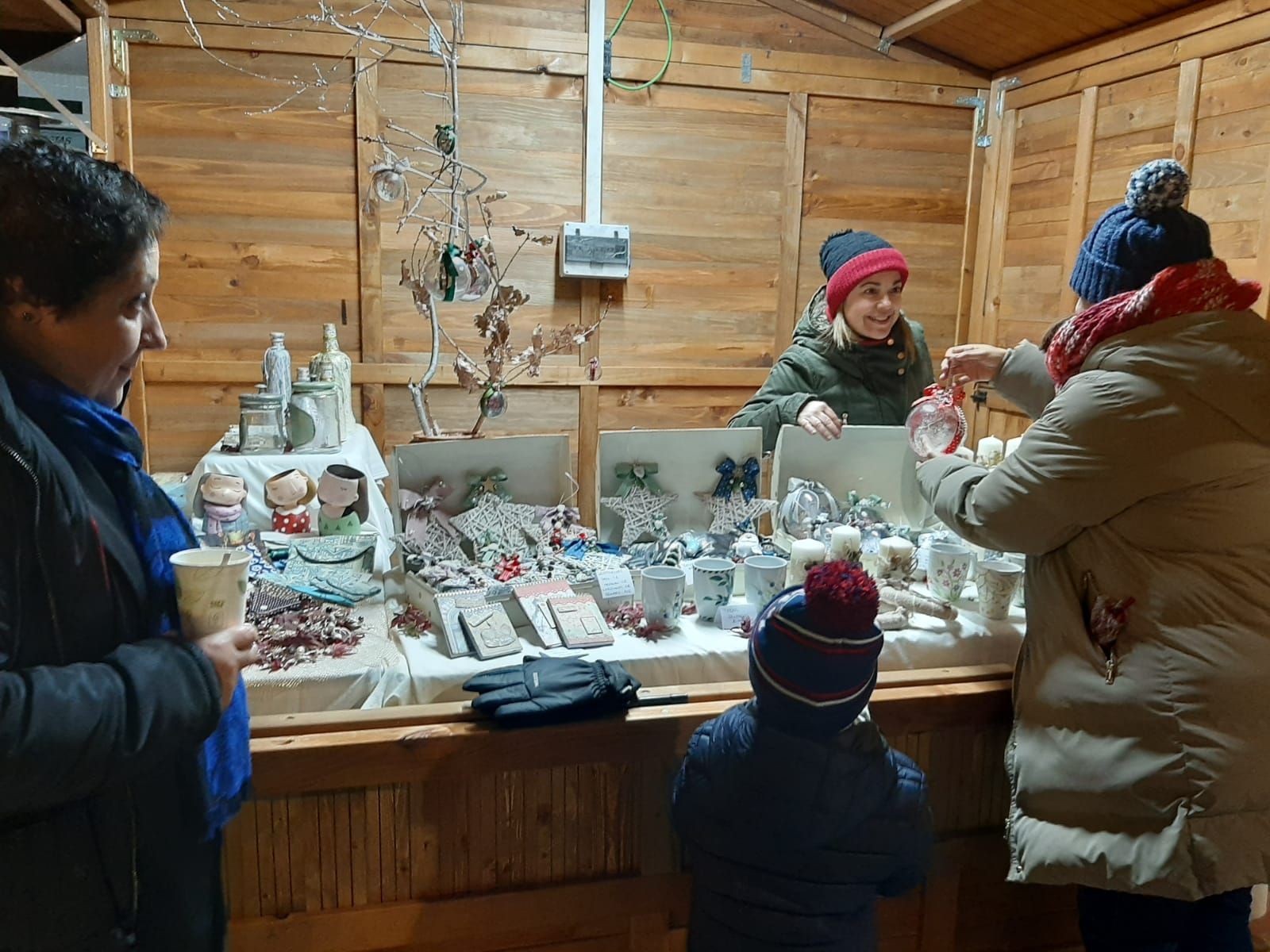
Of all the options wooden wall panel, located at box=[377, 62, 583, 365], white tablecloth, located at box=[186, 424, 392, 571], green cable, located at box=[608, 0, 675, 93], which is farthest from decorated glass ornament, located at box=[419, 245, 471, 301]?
green cable, located at box=[608, 0, 675, 93]

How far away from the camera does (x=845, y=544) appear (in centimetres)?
169

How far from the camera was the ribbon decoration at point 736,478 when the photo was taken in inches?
75.1

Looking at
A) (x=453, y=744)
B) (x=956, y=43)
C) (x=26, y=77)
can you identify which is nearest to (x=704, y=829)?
(x=453, y=744)

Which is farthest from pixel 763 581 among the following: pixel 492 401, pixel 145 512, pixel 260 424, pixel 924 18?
pixel 924 18

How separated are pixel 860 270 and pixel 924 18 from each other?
212 cm

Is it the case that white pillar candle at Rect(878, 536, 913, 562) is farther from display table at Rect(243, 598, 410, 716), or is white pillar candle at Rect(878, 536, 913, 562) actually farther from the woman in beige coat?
display table at Rect(243, 598, 410, 716)

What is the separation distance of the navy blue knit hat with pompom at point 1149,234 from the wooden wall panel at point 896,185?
2.88 meters

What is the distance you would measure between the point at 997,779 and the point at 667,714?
602 mm

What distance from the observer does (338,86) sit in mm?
3582

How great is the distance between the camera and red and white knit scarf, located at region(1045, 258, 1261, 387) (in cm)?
117

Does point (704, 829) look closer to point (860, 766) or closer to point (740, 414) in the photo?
point (860, 766)

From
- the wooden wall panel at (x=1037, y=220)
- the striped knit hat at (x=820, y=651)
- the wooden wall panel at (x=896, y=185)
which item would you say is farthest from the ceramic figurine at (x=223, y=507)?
the wooden wall panel at (x=1037, y=220)

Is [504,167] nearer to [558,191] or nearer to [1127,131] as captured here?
[558,191]

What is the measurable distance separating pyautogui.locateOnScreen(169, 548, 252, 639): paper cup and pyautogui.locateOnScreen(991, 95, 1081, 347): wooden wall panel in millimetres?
3675
